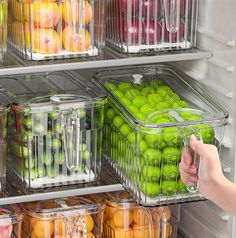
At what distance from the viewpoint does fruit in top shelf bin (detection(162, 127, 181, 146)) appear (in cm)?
236

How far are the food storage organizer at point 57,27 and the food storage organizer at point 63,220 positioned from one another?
0.48m

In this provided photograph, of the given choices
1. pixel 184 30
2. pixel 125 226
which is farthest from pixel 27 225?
pixel 184 30

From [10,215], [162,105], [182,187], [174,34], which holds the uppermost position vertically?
[174,34]

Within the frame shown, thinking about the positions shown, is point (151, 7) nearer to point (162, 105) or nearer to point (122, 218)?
point (162, 105)

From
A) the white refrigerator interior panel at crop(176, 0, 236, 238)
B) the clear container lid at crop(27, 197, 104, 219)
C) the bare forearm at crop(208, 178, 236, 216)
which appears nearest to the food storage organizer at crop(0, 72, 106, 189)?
the clear container lid at crop(27, 197, 104, 219)

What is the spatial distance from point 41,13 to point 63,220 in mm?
643

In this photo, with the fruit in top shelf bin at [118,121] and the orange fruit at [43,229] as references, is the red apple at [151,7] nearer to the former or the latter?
the fruit in top shelf bin at [118,121]

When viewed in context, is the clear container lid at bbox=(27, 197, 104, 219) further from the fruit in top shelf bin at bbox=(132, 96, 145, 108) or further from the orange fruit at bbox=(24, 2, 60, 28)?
the orange fruit at bbox=(24, 2, 60, 28)

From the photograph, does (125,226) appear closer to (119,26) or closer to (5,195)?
(5,195)

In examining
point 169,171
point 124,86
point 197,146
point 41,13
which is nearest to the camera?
point 197,146

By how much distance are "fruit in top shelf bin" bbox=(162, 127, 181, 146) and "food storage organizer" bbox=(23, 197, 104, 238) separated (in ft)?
1.15

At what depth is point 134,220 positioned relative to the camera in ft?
8.61

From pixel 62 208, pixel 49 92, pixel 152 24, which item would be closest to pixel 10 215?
pixel 62 208

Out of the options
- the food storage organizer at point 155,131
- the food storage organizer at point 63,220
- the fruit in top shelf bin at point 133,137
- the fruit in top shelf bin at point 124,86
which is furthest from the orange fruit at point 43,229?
the fruit in top shelf bin at point 124,86
